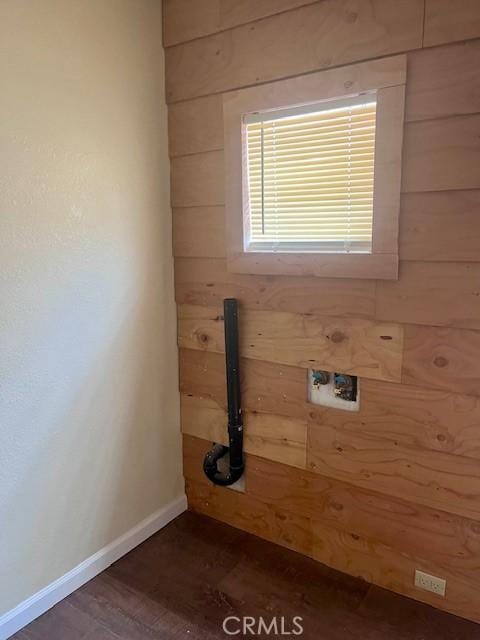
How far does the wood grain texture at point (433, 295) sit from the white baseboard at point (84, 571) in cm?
145

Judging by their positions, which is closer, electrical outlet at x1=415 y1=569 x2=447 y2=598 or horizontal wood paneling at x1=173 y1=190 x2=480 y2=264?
horizontal wood paneling at x1=173 y1=190 x2=480 y2=264

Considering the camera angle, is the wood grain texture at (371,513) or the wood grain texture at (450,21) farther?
the wood grain texture at (371,513)

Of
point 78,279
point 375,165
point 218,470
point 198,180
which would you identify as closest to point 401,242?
point 375,165

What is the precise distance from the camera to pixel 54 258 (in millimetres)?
1679

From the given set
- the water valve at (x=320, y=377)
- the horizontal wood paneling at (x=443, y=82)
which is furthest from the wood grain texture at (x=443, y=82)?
the water valve at (x=320, y=377)

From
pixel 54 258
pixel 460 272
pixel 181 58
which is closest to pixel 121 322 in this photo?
pixel 54 258

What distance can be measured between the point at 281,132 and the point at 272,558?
1.80 m

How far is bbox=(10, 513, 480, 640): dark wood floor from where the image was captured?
5.45ft

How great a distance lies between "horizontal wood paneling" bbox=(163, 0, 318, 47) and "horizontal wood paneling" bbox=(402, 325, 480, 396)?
1.25 meters

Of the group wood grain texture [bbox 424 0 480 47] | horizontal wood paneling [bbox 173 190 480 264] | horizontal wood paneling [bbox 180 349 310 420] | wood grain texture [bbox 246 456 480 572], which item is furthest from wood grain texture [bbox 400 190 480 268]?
wood grain texture [bbox 246 456 480 572]

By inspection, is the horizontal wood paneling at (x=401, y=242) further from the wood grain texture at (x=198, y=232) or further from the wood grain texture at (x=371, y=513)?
the wood grain texture at (x=371, y=513)

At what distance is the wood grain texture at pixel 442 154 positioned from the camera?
143cm

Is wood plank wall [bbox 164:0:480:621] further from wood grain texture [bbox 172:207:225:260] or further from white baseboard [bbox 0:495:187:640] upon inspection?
white baseboard [bbox 0:495:187:640]

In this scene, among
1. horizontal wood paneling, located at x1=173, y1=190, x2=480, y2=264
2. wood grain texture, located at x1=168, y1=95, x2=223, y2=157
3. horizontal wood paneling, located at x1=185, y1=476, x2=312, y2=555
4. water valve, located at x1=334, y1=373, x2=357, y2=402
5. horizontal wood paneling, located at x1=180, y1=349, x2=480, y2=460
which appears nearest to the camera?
horizontal wood paneling, located at x1=173, y1=190, x2=480, y2=264
